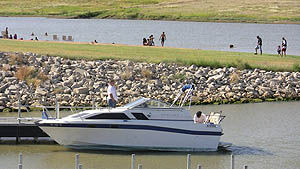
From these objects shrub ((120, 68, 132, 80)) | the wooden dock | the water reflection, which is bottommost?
the water reflection

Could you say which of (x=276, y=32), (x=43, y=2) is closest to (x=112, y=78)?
(x=276, y=32)

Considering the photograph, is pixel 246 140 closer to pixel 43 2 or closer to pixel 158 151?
pixel 158 151

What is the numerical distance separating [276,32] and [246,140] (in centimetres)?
7444

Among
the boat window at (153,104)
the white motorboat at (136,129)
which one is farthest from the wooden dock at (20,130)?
the boat window at (153,104)

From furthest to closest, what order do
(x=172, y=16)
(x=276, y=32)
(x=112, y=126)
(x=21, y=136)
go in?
(x=172, y=16)
(x=276, y=32)
(x=21, y=136)
(x=112, y=126)

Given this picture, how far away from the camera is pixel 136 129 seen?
1148 inches

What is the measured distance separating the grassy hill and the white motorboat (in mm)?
102534

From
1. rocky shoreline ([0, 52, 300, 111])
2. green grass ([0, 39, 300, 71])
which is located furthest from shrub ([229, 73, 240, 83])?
green grass ([0, 39, 300, 71])

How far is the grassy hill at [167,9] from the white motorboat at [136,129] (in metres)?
103

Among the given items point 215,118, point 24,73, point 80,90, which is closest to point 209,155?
point 215,118

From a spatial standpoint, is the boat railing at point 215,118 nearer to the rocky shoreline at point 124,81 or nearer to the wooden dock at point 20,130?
the wooden dock at point 20,130

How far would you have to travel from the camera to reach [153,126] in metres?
29.2

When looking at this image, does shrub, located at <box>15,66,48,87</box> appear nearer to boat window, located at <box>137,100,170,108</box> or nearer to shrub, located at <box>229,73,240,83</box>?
shrub, located at <box>229,73,240,83</box>

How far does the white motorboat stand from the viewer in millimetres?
29094
